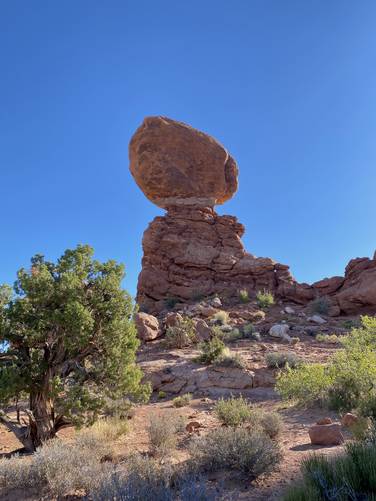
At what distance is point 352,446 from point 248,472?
64.5 inches

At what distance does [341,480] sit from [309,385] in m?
5.26

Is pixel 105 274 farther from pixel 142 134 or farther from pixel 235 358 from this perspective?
pixel 142 134

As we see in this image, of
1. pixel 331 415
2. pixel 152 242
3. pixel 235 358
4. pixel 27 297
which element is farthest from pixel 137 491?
pixel 152 242

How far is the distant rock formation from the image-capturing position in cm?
2733

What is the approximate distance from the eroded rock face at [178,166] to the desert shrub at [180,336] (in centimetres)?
1603

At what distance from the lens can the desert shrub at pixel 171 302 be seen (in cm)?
2655

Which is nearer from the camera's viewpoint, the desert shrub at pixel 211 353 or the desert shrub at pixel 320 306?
the desert shrub at pixel 211 353

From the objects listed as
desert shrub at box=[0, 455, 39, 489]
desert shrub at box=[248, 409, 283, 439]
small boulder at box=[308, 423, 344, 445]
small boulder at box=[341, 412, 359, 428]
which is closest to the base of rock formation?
small boulder at box=[341, 412, 359, 428]

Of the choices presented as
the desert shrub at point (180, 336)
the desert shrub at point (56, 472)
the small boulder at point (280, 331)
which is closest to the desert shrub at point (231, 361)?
the desert shrub at point (180, 336)

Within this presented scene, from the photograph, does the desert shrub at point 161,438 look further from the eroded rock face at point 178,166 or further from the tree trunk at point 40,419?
the eroded rock face at point 178,166

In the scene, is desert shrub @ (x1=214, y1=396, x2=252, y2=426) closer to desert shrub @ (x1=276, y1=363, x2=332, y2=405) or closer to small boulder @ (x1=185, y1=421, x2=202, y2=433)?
small boulder @ (x1=185, y1=421, x2=202, y2=433)

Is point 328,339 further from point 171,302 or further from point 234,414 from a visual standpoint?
point 171,302

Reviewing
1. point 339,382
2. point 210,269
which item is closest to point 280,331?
point 339,382

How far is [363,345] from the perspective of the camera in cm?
955
